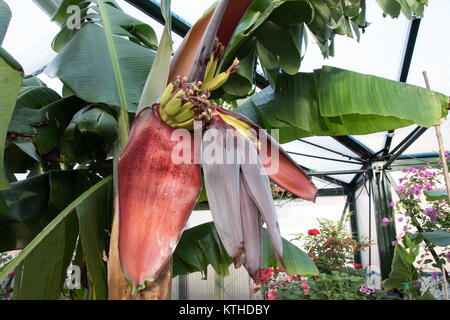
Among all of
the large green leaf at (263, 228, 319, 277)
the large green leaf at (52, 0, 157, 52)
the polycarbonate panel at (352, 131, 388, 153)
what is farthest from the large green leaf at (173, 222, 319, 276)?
the polycarbonate panel at (352, 131, 388, 153)

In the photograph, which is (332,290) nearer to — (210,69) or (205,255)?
(205,255)

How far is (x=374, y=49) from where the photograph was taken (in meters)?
2.05

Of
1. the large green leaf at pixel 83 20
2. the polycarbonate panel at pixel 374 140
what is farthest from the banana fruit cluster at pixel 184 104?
the polycarbonate panel at pixel 374 140

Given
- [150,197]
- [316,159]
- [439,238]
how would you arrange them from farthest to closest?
[316,159] → [439,238] → [150,197]

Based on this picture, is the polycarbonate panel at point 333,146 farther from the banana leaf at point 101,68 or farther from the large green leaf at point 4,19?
the large green leaf at point 4,19

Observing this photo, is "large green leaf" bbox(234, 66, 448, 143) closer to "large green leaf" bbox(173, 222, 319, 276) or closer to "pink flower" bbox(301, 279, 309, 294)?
"large green leaf" bbox(173, 222, 319, 276)

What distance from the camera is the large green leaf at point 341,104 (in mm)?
783

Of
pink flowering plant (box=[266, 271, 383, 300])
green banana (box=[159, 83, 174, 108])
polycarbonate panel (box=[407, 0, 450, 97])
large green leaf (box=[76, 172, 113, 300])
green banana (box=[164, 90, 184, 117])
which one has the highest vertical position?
polycarbonate panel (box=[407, 0, 450, 97])

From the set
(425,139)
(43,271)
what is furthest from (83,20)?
(425,139)

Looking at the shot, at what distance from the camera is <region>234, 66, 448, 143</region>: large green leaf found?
78 centimetres

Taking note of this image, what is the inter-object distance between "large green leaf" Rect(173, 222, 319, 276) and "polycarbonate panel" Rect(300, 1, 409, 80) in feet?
4.16

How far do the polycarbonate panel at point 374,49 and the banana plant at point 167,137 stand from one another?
3.43ft

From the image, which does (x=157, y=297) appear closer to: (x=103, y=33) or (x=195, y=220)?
(x=103, y=33)

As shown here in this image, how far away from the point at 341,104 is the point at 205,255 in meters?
0.58
